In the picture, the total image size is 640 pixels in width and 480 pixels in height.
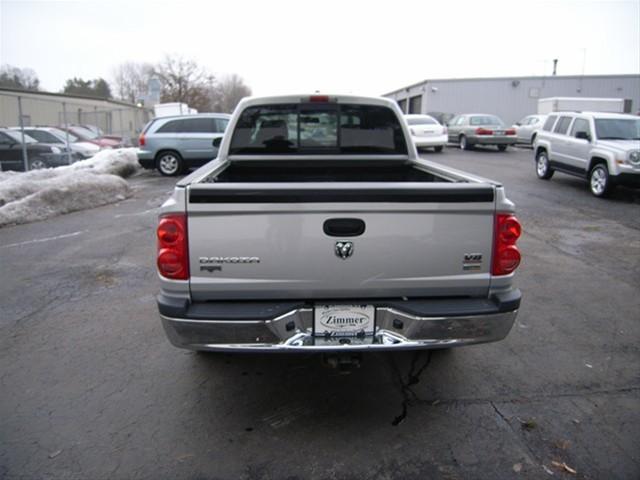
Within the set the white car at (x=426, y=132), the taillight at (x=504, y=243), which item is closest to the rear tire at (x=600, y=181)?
the taillight at (x=504, y=243)

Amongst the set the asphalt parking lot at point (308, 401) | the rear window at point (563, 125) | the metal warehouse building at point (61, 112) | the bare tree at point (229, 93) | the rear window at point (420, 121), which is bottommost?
the asphalt parking lot at point (308, 401)

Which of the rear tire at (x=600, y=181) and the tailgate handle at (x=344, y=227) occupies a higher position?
the tailgate handle at (x=344, y=227)

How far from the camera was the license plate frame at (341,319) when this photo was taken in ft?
8.91

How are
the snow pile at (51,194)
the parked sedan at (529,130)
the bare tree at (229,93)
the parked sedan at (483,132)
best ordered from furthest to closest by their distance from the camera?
1. the bare tree at (229,93)
2. the parked sedan at (529,130)
3. the parked sedan at (483,132)
4. the snow pile at (51,194)

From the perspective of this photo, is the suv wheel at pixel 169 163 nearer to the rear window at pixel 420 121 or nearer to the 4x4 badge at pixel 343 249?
the rear window at pixel 420 121

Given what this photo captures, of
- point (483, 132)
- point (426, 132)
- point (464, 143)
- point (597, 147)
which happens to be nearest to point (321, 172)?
point (597, 147)

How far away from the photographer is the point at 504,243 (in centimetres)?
278

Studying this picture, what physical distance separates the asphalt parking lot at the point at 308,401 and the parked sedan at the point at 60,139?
1283 centimetres

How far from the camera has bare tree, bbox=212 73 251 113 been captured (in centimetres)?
8150

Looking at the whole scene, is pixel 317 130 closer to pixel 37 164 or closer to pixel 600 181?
Result: pixel 600 181

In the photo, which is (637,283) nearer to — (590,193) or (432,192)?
(432,192)

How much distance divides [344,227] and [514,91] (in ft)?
124

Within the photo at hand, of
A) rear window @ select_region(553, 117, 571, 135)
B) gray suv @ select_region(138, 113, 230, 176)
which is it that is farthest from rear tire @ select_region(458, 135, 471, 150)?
gray suv @ select_region(138, 113, 230, 176)

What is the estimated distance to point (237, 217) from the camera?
8.52 feet
